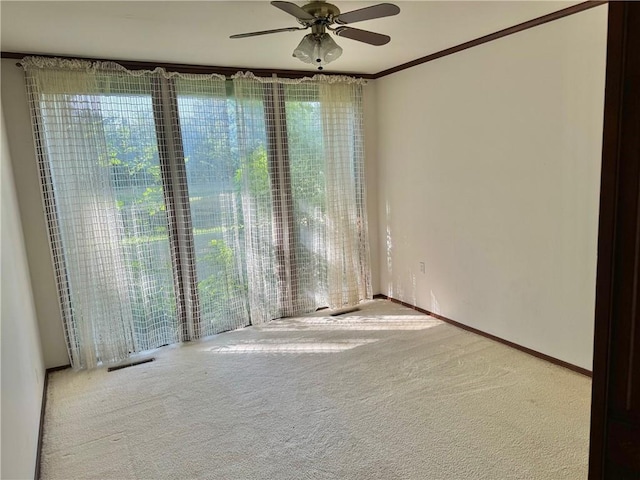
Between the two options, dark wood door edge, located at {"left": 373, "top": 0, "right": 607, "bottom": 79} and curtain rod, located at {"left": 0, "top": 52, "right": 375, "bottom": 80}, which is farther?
curtain rod, located at {"left": 0, "top": 52, "right": 375, "bottom": 80}

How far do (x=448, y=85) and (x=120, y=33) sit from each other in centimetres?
243

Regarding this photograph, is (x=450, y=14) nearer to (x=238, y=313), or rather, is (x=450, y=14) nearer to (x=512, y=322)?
(x=512, y=322)

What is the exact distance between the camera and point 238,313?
388 cm

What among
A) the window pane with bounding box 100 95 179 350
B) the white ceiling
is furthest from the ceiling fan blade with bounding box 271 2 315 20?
the window pane with bounding box 100 95 179 350

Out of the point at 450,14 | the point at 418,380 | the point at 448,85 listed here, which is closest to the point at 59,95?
the point at 450,14

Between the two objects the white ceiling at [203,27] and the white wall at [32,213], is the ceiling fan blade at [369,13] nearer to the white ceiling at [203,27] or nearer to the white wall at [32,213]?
the white ceiling at [203,27]

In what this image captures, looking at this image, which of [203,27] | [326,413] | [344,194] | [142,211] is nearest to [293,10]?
[203,27]

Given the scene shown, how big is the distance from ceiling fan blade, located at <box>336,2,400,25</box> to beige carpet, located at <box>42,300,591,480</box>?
84.6 inches

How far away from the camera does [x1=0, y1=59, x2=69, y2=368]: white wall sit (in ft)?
9.68

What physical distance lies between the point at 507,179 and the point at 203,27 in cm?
230

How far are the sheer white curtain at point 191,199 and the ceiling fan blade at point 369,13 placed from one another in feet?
5.56

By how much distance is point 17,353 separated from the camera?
2066mm

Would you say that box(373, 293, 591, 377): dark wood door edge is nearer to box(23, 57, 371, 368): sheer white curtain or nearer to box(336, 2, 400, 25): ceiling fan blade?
box(23, 57, 371, 368): sheer white curtain

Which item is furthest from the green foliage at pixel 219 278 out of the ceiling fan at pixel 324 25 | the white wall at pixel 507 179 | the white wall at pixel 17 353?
the ceiling fan at pixel 324 25
